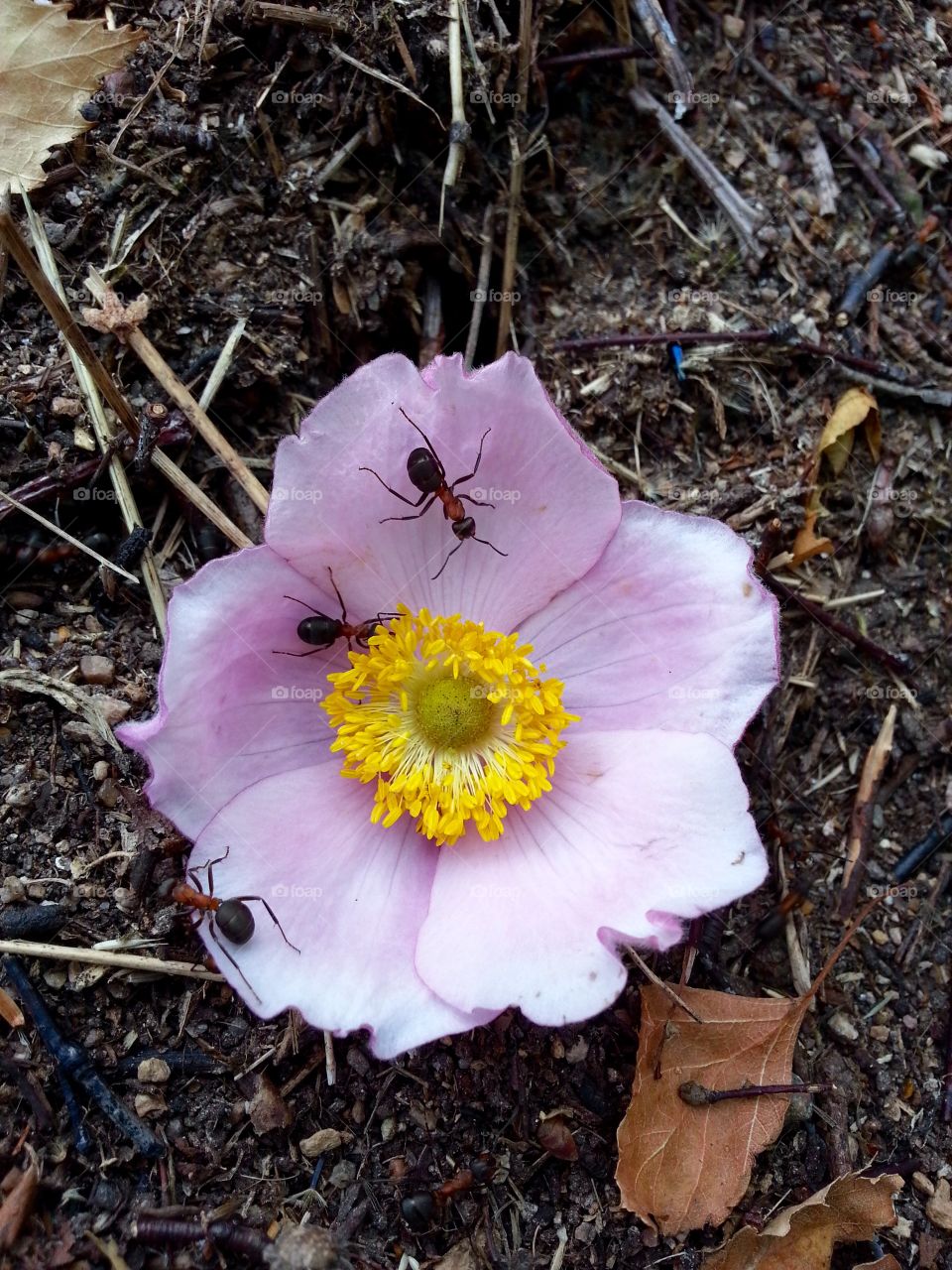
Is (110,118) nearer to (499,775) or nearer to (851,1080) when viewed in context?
(499,775)

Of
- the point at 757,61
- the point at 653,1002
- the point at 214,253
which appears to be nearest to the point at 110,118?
the point at 214,253

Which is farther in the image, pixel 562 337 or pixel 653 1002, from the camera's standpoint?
pixel 562 337

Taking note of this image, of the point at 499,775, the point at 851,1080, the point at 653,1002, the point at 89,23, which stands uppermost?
the point at 89,23

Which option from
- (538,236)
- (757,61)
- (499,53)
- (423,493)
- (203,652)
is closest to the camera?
(203,652)

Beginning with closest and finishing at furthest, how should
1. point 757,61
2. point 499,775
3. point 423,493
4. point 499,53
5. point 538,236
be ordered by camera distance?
point 423,493, point 499,775, point 499,53, point 538,236, point 757,61

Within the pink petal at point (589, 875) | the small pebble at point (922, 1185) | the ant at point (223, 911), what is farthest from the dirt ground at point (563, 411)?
the pink petal at point (589, 875)

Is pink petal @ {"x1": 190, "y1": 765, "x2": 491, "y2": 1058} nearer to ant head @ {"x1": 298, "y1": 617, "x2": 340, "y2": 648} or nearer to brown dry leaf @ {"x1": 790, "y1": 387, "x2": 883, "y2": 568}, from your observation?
ant head @ {"x1": 298, "y1": 617, "x2": 340, "y2": 648}

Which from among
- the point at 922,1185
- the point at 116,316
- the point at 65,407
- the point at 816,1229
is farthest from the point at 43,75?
the point at 922,1185

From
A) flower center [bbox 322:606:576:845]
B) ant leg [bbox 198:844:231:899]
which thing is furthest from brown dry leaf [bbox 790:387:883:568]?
ant leg [bbox 198:844:231:899]
